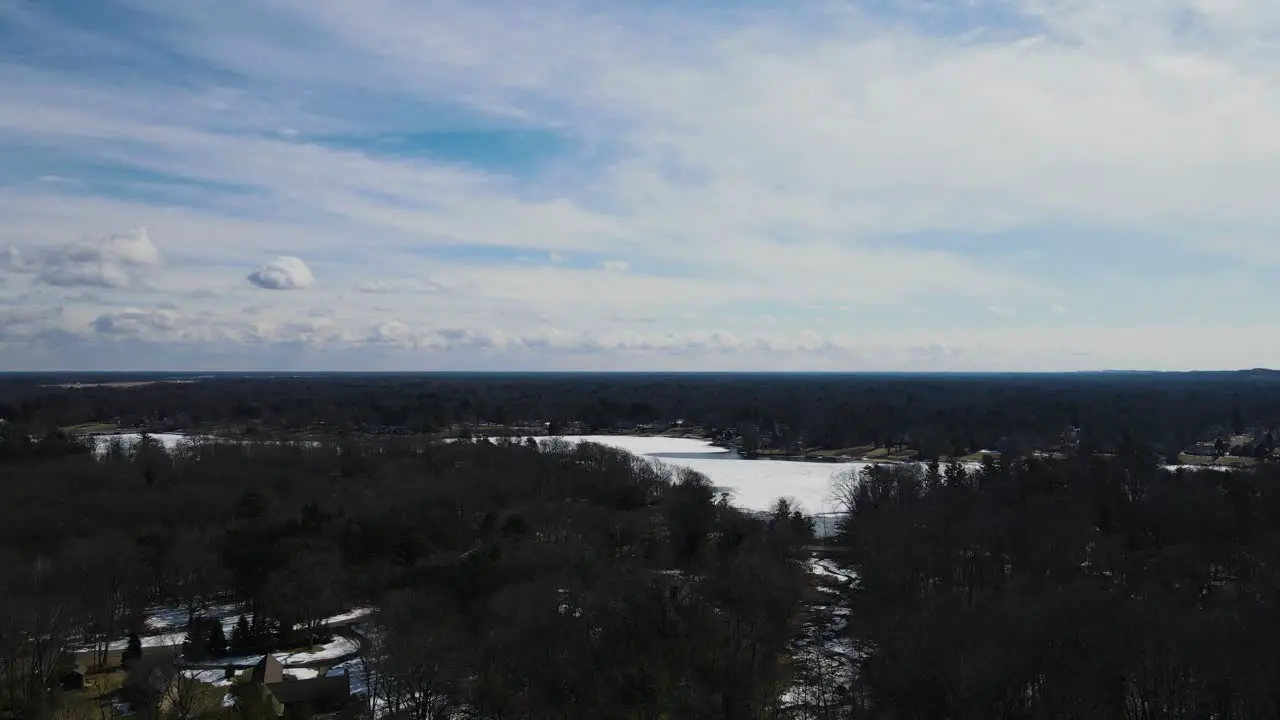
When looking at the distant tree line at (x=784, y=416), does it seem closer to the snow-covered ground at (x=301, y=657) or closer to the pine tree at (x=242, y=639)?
the snow-covered ground at (x=301, y=657)

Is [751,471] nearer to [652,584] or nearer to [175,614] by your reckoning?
[175,614]

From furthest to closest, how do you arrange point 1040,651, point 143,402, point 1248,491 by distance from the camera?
point 143,402 → point 1248,491 → point 1040,651

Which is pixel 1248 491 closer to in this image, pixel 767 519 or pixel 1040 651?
pixel 767 519

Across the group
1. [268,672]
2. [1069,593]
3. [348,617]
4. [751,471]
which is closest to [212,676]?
[268,672]

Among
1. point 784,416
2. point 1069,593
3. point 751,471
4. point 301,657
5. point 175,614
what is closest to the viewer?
point 1069,593

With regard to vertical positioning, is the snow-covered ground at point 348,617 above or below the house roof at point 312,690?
below

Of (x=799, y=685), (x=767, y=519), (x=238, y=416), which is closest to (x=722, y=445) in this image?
(x=767, y=519)

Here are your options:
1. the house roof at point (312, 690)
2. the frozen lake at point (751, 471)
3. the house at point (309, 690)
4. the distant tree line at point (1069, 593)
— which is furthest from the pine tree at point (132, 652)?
the frozen lake at point (751, 471)

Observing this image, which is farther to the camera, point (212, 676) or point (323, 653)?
point (323, 653)
